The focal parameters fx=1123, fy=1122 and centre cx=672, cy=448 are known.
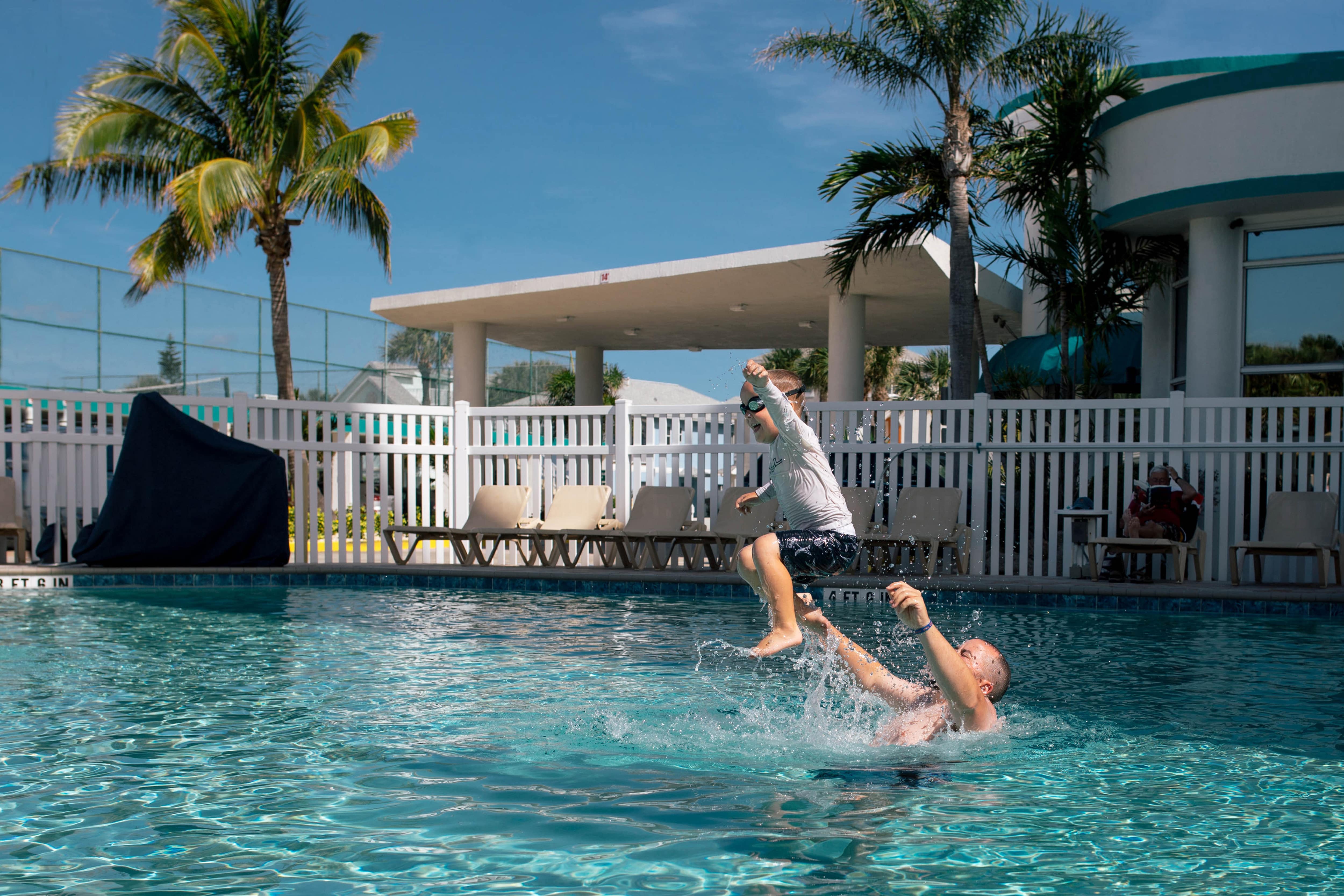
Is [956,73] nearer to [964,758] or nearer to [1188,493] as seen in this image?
[1188,493]

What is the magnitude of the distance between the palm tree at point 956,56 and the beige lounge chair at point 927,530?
9.53ft

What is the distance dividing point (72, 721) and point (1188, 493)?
9.08 metres

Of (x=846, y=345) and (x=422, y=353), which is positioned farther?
(x=422, y=353)

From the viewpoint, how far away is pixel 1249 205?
11.7m

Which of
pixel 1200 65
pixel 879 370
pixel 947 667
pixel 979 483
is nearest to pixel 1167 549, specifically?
pixel 979 483

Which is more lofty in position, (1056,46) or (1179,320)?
(1056,46)

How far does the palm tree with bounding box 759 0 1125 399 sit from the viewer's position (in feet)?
44.4

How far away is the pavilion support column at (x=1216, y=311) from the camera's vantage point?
12.2 metres

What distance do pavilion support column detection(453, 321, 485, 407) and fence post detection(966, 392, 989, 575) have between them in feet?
39.1

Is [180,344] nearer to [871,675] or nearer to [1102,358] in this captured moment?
[1102,358]

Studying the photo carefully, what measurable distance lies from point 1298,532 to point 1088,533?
1.79 m

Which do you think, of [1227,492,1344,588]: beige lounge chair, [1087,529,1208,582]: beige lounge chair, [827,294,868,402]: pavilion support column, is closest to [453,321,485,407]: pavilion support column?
[827,294,868,402]: pavilion support column

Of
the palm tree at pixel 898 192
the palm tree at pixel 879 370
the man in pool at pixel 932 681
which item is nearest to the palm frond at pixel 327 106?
the palm tree at pixel 898 192

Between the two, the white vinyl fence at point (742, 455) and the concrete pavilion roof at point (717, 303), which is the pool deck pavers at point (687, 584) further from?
the concrete pavilion roof at point (717, 303)
